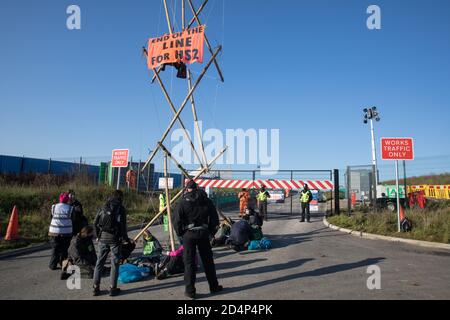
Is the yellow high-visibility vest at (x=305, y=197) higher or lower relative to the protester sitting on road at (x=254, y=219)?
higher

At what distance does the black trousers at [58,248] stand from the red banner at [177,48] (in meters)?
4.84

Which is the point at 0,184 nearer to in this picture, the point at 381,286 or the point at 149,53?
the point at 149,53

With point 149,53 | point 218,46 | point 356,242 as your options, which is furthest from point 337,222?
point 149,53

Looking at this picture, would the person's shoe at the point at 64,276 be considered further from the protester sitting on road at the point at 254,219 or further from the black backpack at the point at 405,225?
the black backpack at the point at 405,225

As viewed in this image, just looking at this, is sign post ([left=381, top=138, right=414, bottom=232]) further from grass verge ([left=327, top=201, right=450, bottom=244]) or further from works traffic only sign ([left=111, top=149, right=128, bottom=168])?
works traffic only sign ([left=111, top=149, right=128, bottom=168])

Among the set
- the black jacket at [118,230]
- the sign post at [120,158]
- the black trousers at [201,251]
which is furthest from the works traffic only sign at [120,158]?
the black trousers at [201,251]

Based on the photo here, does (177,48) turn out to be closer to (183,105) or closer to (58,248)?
(183,105)

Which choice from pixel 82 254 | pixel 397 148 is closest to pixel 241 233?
pixel 82 254

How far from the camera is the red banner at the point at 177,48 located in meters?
8.43

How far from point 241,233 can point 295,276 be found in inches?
115

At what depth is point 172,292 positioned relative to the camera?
5641 mm

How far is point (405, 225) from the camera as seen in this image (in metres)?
11.6

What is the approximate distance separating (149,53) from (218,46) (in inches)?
76.7
